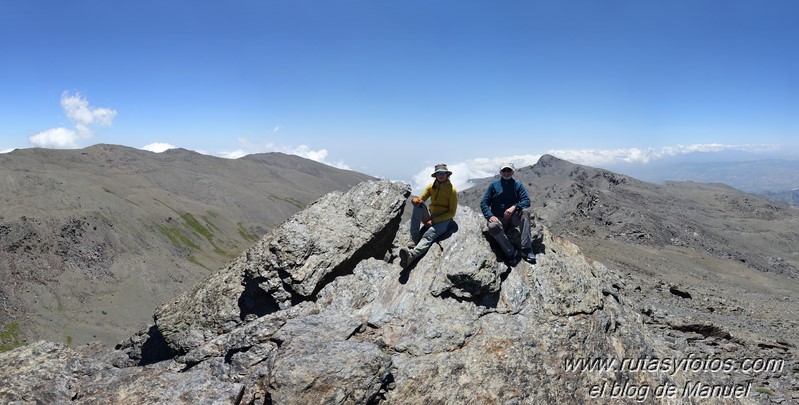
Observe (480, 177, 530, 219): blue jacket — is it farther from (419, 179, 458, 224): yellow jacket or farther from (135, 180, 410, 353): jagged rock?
(135, 180, 410, 353): jagged rock


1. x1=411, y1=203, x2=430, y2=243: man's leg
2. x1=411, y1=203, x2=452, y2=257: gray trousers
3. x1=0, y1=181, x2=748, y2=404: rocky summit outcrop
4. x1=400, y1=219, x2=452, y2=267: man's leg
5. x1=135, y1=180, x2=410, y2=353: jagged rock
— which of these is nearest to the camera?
x1=0, y1=181, x2=748, y2=404: rocky summit outcrop

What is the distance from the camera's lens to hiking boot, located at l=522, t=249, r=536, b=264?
17391 millimetres

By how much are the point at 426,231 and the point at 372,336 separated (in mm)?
4648

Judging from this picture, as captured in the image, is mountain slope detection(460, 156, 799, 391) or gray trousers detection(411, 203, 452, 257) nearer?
gray trousers detection(411, 203, 452, 257)

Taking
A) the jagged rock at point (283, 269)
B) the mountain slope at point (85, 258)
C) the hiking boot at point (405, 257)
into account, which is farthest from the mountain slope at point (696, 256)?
the mountain slope at point (85, 258)

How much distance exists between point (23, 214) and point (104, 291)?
36979 millimetres

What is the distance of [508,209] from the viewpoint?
54.3 ft

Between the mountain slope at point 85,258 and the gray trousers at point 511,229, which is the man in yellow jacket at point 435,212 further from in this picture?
the mountain slope at point 85,258

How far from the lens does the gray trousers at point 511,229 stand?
16.5 metres

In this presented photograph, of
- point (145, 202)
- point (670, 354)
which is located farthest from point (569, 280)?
point (145, 202)

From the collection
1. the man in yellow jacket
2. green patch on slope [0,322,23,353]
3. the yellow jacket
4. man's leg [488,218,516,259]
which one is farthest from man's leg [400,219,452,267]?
green patch on slope [0,322,23,353]

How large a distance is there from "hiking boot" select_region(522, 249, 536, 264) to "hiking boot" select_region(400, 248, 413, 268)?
4653 millimetres

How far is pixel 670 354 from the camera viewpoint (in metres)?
17.0

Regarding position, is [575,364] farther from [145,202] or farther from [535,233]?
[145,202]
